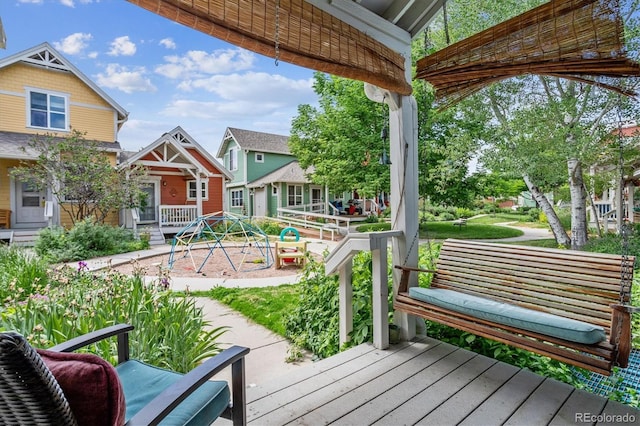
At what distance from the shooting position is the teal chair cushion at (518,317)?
1.62m

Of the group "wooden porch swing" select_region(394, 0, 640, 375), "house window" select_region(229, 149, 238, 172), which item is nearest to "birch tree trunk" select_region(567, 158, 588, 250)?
"wooden porch swing" select_region(394, 0, 640, 375)

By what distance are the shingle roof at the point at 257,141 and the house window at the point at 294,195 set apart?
7.12 feet

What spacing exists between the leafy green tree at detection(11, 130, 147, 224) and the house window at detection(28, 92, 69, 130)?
1.12 metres

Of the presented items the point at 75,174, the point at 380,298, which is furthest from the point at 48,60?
the point at 380,298

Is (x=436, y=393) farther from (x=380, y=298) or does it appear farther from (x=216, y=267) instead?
(x=216, y=267)

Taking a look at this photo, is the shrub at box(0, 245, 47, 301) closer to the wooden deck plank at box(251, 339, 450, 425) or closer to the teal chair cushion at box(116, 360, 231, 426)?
the teal chair cushion at box(116, 360, 231, 426)

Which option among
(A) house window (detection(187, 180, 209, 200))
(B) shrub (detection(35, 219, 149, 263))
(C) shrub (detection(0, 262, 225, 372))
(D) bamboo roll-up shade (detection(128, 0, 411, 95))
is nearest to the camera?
(D) bamboo roll-up shade (detection(128, 0, 411, 95))

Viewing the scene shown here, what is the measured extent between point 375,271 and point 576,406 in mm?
1340

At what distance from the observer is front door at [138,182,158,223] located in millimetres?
11966

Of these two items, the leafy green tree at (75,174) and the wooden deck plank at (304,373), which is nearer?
the wooden deck plank at (304,373)

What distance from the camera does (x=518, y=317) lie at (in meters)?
1.83

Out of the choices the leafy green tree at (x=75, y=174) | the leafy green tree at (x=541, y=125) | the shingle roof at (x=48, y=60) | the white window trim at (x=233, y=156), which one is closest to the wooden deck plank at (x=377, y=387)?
the leafy green tree at (x=541, y=125)

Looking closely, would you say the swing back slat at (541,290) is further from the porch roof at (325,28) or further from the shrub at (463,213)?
the shrub at (463,213)

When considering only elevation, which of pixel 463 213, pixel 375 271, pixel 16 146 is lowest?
pixel 375 271
